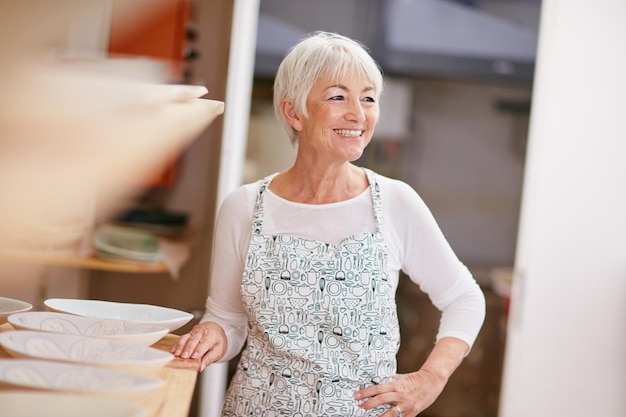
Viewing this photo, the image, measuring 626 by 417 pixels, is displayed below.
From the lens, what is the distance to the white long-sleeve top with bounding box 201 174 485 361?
4.61 feet

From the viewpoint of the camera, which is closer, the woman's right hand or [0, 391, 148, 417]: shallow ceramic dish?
[0, 391, 148, 417]: shallow ceramic dish

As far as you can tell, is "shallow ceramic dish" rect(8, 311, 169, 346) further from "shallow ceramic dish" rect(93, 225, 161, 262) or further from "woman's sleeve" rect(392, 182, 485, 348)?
"shallow ceramic dish" rect(93, 225, 161, 262)

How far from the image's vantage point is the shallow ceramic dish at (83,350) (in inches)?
33.5

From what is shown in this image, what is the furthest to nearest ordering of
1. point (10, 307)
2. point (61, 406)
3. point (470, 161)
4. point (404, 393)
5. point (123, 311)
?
1. point (470, 161)
2. point (404, 393)
3. point (123, 311)
4. point (10, 307)
5. point (61, 406)

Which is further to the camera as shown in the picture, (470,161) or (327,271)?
(470,161)

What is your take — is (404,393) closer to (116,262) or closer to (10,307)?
(10,307)

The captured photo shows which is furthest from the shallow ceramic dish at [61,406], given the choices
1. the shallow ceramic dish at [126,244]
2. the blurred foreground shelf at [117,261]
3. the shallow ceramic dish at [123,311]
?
the shallow ceramic dish at [126,244]

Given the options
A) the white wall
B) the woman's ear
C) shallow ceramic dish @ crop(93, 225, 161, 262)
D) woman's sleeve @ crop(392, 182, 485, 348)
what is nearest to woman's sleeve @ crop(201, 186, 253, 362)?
the woman's ear

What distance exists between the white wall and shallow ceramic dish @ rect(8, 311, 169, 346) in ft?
6.04

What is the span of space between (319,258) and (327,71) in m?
0.31

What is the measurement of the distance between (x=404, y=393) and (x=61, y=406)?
71 cm

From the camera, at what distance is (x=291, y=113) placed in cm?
144

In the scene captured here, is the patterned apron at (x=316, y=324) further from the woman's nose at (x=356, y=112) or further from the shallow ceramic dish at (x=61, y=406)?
the shallow ceramic dish at (x=61, y=406)

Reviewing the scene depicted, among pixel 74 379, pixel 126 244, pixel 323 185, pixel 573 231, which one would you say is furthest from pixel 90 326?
pixel 573 231
